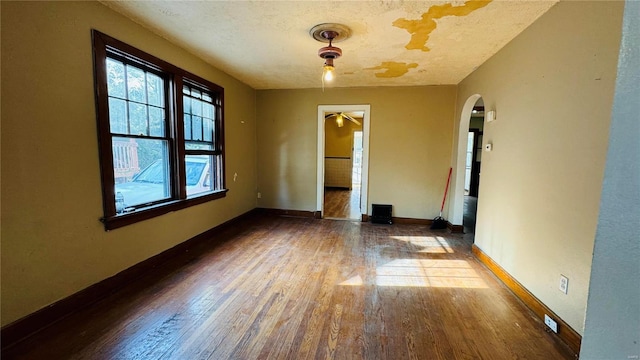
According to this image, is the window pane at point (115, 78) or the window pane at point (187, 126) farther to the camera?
the window pane at point (187, 126)

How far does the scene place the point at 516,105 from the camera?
2594 mm

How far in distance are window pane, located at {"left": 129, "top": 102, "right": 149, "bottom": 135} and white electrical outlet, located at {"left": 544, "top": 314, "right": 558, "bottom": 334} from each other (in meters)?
3.89

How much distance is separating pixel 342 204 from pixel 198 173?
3.72 meters

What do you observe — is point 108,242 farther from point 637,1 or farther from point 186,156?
point 637,1

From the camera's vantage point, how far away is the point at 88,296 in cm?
220

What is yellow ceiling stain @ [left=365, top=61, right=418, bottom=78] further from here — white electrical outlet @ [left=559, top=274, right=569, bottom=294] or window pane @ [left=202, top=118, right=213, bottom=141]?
white electrical outlet @ [left=559, top=274, right=569, bottom=294]

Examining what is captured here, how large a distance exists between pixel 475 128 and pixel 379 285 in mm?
7340

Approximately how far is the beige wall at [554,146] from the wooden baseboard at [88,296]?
350 cm

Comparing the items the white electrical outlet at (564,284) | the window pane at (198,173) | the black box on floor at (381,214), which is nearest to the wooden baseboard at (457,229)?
the black box on floor at (381,214)

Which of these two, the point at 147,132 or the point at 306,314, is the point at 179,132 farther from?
the point at 306,314

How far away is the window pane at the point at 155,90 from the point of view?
2832 mm

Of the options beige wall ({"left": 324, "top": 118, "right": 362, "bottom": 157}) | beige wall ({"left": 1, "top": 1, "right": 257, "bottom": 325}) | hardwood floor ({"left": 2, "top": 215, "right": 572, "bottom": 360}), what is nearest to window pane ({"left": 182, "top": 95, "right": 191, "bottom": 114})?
beige wall ({"left": 1, "top": 1, "right": 257, "bottom": 325})

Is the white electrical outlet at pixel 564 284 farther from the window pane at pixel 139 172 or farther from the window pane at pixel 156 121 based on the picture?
the window pane at pixel 156 121

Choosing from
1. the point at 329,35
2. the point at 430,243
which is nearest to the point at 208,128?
the point at 329,35
